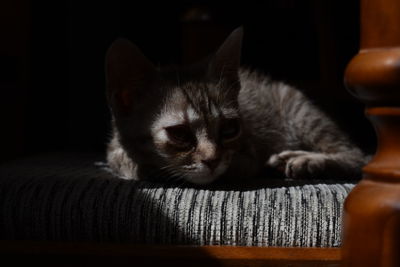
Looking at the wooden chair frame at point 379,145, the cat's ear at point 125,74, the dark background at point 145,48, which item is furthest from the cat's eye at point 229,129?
the wooden chair frame at point 379,145

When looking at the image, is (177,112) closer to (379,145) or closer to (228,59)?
(228,59)

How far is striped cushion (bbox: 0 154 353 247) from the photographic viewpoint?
960mm

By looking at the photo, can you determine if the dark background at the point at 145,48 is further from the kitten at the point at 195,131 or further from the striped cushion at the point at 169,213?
the striped cushion at the point at 169,213

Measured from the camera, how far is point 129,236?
3.24 feet

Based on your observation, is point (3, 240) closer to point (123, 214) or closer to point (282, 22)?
point (123, 214)

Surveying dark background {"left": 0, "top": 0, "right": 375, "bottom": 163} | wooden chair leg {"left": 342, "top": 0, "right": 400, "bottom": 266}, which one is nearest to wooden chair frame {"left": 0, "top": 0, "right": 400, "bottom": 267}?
wooden chair leg {"left": 342, "top": 0, "right": 400, "bottom": 266}

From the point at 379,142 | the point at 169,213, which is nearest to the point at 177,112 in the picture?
the point at 169,213

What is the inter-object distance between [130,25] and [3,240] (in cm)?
133

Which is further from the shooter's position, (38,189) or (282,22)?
(282,22)

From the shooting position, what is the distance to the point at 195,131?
1.21 meters

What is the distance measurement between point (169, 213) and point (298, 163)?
1.56 feet

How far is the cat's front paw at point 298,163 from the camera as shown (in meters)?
1.33

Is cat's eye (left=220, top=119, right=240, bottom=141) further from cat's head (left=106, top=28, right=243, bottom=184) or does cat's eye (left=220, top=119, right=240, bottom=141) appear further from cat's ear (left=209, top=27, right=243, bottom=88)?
cat's ear (left=209, top=27, right=243, bottom=88)

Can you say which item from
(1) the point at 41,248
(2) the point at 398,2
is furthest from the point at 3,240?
(2) the point at 398,2
